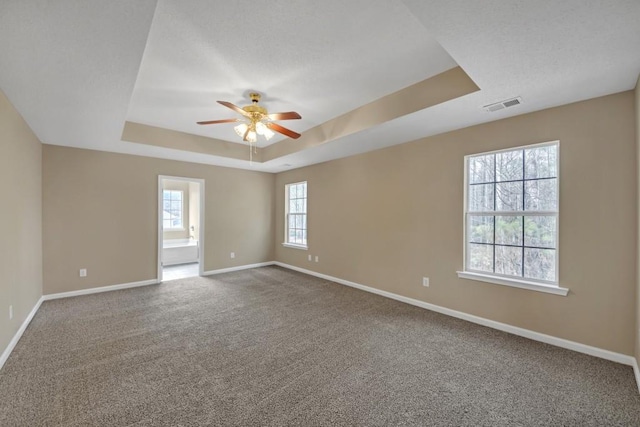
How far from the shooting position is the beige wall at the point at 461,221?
2.44 m

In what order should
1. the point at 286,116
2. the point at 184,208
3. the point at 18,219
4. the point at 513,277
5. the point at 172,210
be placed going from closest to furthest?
the point at 286,116 < the point at 18,219 < the point at 513,277 < the point at 172,210 < the point at 184,208

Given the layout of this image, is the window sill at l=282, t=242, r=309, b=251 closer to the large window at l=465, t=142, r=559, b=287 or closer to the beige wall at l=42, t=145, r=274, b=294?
the beige wall at l=42, t=145, r=274, b=294

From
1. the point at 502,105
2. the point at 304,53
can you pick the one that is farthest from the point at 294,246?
the point at 502,105

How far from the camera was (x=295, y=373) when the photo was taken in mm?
2268

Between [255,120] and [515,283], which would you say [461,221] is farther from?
[255,120]

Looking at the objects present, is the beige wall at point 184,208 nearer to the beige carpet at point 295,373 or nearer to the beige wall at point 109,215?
the beige wall at point 109,215

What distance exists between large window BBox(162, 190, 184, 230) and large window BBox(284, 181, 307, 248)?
12.3 feet

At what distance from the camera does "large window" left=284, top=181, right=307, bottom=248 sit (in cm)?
618

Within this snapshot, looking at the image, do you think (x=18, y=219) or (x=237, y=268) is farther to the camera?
(x=237, y=268)

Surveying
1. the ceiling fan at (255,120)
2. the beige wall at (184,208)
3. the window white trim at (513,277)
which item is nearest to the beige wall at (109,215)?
the ceiling fan at (255,120)

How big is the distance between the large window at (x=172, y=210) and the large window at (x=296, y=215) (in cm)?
376

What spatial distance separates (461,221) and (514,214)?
57 centimetres

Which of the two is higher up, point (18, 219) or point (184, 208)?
point (184, 208)

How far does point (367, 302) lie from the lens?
408cm
